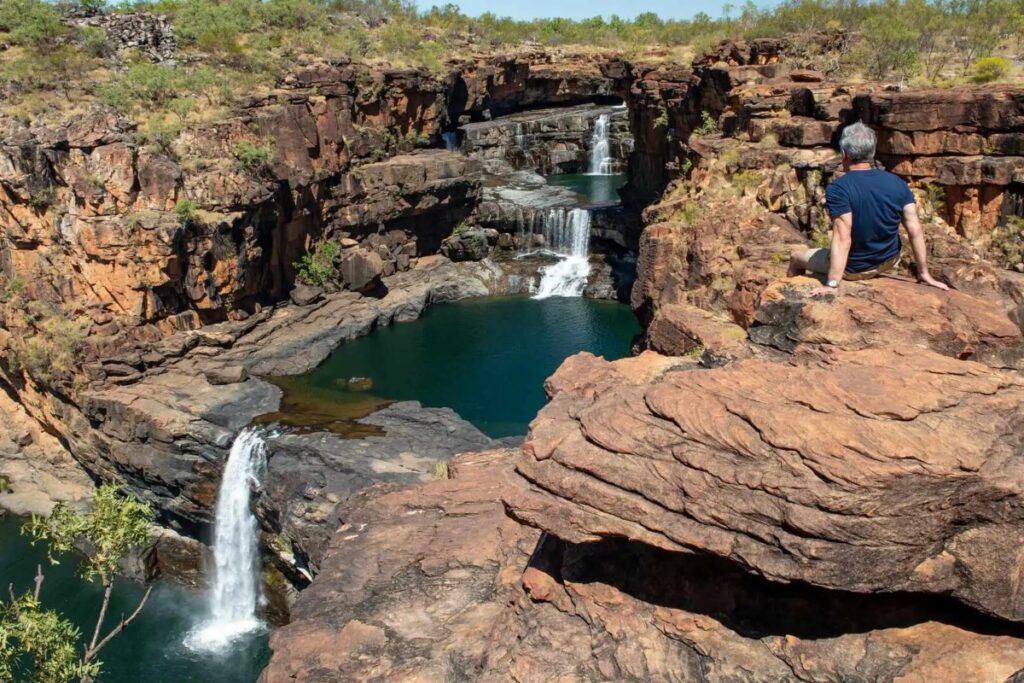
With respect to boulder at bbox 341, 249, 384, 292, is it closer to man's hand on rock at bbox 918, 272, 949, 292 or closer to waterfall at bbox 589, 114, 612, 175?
waterfall at bbox 589, 114, 612, 175

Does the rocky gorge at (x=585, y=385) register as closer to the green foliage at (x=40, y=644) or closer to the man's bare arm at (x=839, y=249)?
the man's bare arm at (x=839, y=249)

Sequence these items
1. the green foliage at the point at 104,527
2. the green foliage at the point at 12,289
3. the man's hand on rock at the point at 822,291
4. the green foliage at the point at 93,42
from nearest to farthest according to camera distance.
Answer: the man's hand on rock at the point at 822,291, the green foliage at the point at 104,527, the green foliage at the point at 12,289, the green foliage at the point at 93,42

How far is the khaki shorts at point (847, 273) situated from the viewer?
895cm

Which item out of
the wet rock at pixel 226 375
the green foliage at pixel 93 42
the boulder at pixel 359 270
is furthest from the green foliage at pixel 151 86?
the wet rock at pixel 226 375

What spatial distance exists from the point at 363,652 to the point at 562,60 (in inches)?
1908

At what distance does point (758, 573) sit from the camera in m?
7.13

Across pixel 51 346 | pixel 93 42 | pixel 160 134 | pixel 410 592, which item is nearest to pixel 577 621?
pixel 410 592

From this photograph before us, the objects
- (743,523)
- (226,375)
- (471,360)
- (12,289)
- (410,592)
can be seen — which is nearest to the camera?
(743,523)

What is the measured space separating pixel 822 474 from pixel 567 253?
113 feet

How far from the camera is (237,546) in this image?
22.7m

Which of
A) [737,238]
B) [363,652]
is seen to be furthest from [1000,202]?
[363,652]

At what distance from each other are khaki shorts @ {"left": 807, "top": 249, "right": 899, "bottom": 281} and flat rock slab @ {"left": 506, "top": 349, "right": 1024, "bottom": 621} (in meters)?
1.31

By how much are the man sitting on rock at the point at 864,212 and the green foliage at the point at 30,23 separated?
114 feet

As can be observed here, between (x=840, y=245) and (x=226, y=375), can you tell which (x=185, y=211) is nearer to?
(x=226, y=375)
